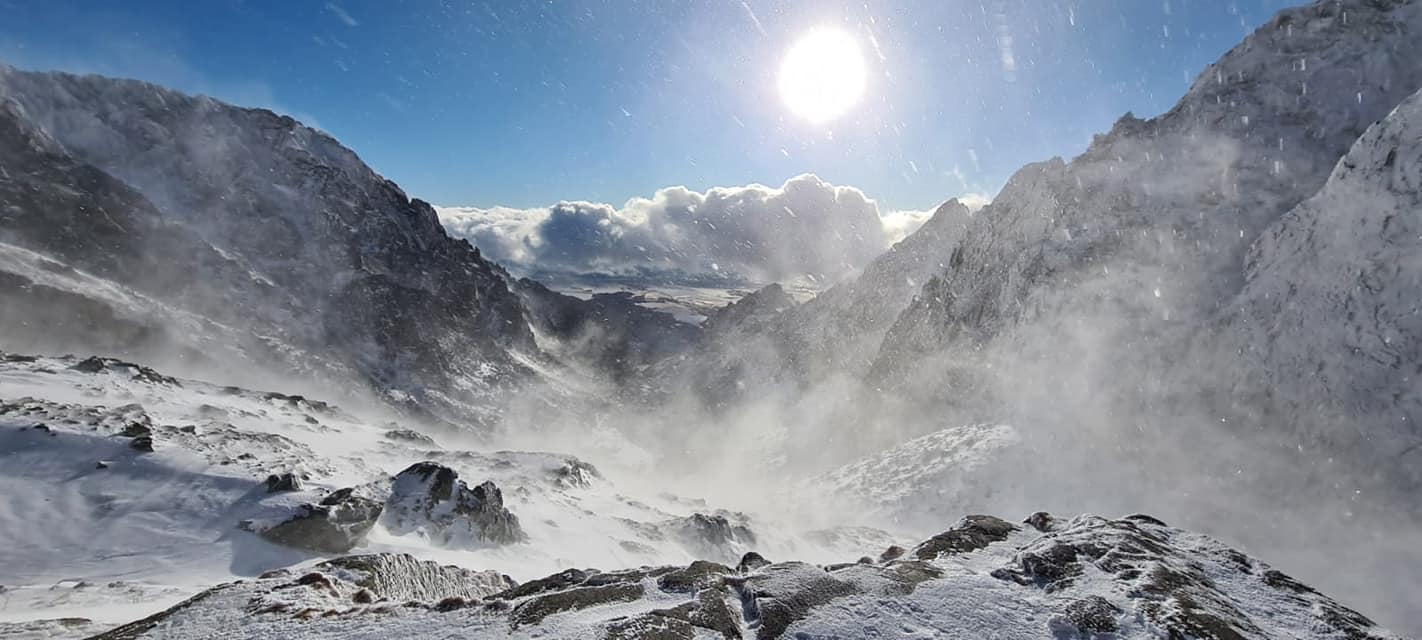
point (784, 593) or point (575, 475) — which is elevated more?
point (575, 475)

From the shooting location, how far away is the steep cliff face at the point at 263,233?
3086 inches

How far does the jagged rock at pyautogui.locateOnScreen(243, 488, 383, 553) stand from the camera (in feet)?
69.8

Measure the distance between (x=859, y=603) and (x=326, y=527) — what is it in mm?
20235

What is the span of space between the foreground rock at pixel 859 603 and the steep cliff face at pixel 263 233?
81.4 meters

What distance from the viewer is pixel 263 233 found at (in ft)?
310

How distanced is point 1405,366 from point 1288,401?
15.8ft

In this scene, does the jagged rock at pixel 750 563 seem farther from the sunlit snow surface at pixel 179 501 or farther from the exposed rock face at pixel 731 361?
the exposed rock face at pixel 731 361

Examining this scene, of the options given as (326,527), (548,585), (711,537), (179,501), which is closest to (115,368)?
(179,501)

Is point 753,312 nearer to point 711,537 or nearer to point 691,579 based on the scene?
point 711,537

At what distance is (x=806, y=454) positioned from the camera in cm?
6662

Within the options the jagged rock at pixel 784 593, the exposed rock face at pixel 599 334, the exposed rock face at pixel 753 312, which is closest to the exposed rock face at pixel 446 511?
the jagged rock at pixel 784 593

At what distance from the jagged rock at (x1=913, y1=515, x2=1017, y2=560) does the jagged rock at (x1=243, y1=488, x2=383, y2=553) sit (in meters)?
20.2

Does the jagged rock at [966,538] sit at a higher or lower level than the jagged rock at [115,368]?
lower

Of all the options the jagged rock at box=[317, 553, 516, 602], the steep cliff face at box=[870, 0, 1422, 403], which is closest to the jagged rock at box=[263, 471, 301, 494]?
the jagged rock at box=[317, 553, 516, 602]
